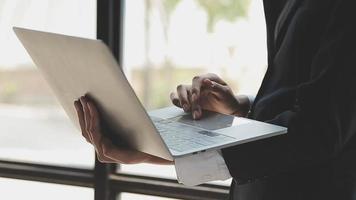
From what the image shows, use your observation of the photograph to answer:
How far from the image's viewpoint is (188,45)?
65.2 inches

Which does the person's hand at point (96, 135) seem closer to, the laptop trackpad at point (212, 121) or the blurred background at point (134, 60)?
the laptop trackpad at point (212, 121)

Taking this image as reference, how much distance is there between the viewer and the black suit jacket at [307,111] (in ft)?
2.30

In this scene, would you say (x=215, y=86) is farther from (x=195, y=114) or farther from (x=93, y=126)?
(x=93, y=126)

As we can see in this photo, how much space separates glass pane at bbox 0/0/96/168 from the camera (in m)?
1.76

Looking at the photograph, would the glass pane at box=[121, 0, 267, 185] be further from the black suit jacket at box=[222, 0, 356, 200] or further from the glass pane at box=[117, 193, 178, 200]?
the black suit jacket at box=[222, 0, 356, 200]

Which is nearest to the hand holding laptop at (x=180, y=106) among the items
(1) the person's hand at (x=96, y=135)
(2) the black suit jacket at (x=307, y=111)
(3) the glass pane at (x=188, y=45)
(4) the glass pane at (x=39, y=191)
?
(1) the person's hand at (x=96, y=135)

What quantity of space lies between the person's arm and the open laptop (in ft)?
0.10

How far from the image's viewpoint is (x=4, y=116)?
1.89 m

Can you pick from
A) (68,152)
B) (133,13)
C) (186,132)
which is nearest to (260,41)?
(133,13)

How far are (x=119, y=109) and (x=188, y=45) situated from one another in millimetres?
945

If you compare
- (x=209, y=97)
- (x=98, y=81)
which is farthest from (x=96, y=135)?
(x=209, y=97)

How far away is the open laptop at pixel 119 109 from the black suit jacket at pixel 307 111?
1.4 inches

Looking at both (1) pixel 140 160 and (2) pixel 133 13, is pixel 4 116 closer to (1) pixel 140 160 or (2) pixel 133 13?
(2) pixel 133 13

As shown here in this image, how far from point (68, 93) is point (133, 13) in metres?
0.89
